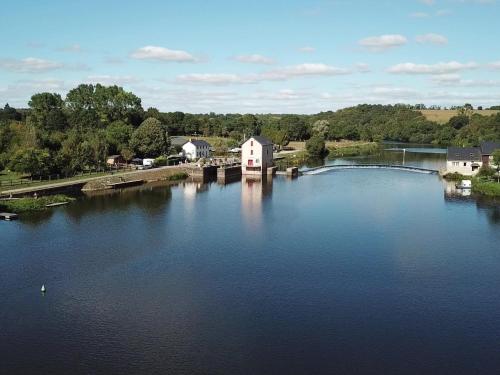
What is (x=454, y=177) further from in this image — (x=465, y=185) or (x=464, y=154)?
(x=465, y=185)

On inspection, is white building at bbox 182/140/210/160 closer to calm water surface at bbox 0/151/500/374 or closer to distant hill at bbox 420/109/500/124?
calm water surface at bbox 0/151/500/374

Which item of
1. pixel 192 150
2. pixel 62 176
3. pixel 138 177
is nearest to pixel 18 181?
pixel 62 176

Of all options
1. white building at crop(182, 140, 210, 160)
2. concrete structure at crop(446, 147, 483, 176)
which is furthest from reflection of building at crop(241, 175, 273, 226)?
concrete structure at crop(446, 147, 483, 176)

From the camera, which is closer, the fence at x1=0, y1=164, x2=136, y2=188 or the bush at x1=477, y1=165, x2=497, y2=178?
the fence at x1=0, y1=164, x2=136, y2=188

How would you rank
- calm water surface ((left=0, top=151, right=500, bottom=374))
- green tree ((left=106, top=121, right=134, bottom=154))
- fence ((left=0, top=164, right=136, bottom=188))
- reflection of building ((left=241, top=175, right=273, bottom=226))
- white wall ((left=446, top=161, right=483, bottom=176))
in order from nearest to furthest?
calm water surface ((left=0, top=151, right=500, bottom=374)) < reflection of building ((left=241, top=175, right=273, bottom=226)) < fence ((left=0, top=164, right=136, bottom=188)) < white wall ((left=446, top=161, right=483, bottom=176)) < green tree ((left=106, top=121, right=134, bottom=154))

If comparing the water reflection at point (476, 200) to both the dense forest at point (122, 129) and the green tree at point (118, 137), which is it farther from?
the green tree at point (118, 137)

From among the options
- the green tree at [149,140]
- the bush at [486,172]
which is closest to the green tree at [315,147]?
the green tree at [149,140]

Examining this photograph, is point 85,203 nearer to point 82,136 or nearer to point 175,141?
point 82,136
